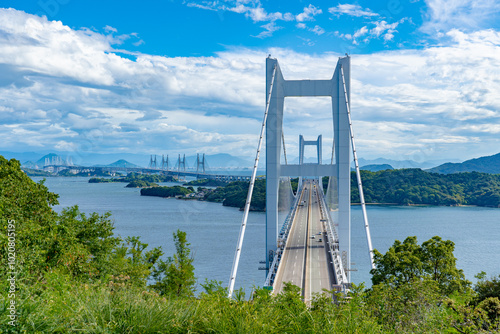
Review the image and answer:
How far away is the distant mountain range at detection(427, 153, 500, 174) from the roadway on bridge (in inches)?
5484

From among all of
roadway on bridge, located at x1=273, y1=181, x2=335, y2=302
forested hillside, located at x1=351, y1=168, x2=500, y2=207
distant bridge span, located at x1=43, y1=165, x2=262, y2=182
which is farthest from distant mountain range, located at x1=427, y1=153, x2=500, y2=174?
roadway on bridge, located at x1=273, y1=181, x2=335, y2=302

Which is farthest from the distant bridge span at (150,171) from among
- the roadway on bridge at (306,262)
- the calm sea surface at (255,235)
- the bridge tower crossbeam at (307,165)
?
the bridge tower crossbeam at (307,165)

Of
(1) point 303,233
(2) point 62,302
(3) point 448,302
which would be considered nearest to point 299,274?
(3) point 448,302

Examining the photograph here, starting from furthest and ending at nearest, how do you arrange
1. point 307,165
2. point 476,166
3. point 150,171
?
1. point 476,166
2. point 150,171
3. point 307,165

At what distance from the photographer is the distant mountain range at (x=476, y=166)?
147750 millimetres

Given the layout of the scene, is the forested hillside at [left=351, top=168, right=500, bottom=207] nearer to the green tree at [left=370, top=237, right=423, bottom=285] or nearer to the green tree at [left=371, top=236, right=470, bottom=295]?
the green tree at [left=371, top=236, right=470, bottom=295]

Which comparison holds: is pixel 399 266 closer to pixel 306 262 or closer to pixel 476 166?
pixel 306 262

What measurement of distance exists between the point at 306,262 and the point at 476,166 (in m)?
157

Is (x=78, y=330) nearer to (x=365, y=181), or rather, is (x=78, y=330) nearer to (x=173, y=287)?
(x=173, y=287)

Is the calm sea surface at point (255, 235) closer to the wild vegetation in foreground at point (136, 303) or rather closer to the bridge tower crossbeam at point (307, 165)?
the bridge tower crossbeam at point (307, 165)

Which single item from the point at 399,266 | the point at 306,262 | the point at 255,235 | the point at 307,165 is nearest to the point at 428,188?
the point at 255,235

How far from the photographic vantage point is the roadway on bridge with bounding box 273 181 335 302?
51.3ft

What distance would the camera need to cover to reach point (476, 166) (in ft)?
497

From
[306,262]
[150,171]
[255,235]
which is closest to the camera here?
[306,262]
